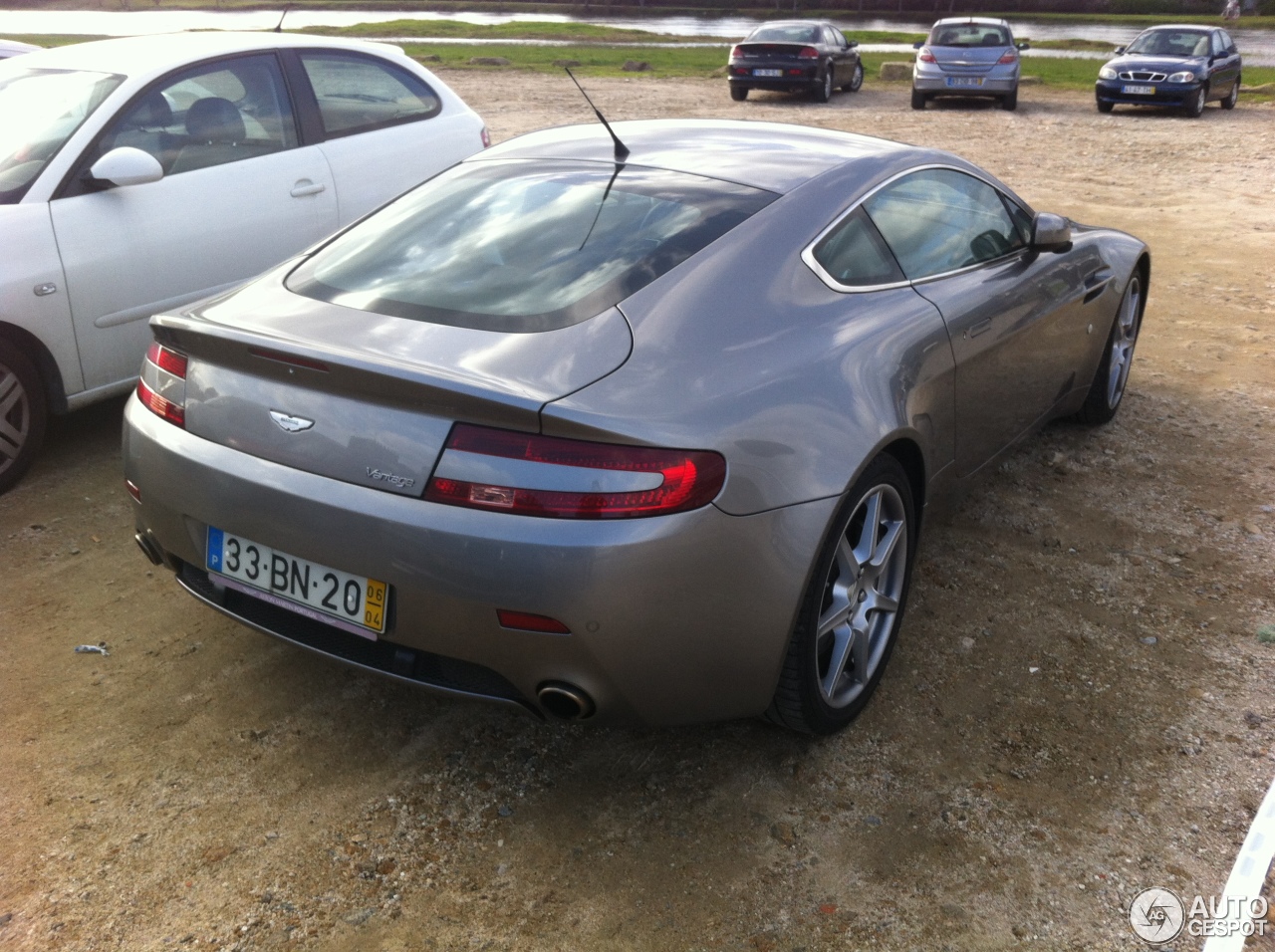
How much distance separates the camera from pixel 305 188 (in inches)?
209

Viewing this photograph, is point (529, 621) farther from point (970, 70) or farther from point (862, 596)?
point (970, 70)

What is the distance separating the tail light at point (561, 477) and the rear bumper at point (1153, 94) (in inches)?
702

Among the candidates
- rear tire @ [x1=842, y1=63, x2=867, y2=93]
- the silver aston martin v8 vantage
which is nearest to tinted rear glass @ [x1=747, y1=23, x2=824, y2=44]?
Answer: rear tire @ [x1=842, y1=63, x2=867, y2=93]

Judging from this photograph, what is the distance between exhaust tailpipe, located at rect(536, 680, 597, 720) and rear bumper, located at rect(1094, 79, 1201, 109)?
18.0 m

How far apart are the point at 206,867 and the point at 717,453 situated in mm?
1472

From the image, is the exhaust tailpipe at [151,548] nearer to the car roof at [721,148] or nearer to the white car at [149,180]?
the car roof at [721,148]

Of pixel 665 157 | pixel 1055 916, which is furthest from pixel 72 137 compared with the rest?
pixel 1055 916

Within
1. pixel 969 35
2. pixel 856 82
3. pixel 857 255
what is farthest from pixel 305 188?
pixel 856 82

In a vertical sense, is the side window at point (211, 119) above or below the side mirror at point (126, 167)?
above

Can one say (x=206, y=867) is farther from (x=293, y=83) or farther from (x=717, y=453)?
(x=293, y=83)

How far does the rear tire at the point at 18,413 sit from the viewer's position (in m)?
4.30

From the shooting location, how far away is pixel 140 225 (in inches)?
181

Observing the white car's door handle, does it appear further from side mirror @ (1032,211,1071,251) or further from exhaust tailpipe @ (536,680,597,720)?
exhaust tailpipe @ (536,680,597,720)

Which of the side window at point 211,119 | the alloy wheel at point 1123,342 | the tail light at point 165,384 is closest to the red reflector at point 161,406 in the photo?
the tail light at point 165,384
